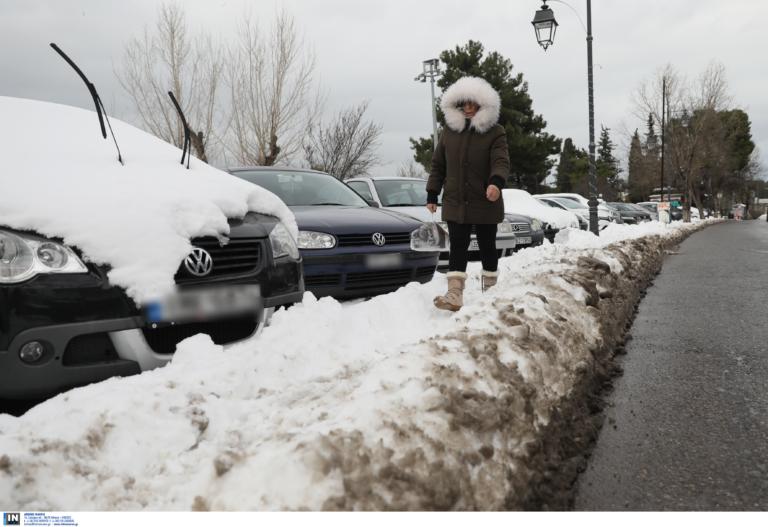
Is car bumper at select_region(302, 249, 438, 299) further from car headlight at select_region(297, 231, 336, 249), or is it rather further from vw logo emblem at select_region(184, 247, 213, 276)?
vw logo emblem at select_region(184, 247, 213, 276)

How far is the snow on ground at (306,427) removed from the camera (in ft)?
5.26

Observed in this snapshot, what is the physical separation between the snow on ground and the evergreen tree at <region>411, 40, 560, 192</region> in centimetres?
3182

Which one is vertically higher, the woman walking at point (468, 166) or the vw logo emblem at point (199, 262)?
the woman walking at point (468, 166)

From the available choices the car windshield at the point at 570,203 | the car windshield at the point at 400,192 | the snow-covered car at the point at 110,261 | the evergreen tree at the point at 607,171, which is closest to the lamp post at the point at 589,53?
the car windshield at the point at 400,192

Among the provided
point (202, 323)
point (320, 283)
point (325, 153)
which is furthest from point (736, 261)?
point (325, 153)

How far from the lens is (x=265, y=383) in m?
2.63

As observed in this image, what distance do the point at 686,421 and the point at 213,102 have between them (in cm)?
1754

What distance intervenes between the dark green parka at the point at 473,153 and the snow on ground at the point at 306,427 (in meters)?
1.69

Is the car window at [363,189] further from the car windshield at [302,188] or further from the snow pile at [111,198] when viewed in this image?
the snow pile at [111,198]

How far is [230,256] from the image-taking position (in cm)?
291

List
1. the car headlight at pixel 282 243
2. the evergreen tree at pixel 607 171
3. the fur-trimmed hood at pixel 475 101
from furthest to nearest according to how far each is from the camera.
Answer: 1. the evergreen tree at pixel 607 171
2. the fur-trimmed hood at pixel 475 101
3. the car headlight at pixel 282 243

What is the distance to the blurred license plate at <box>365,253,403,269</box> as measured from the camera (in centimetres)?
489

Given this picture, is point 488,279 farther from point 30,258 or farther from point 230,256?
point 30,258

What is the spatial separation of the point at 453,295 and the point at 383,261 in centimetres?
73
